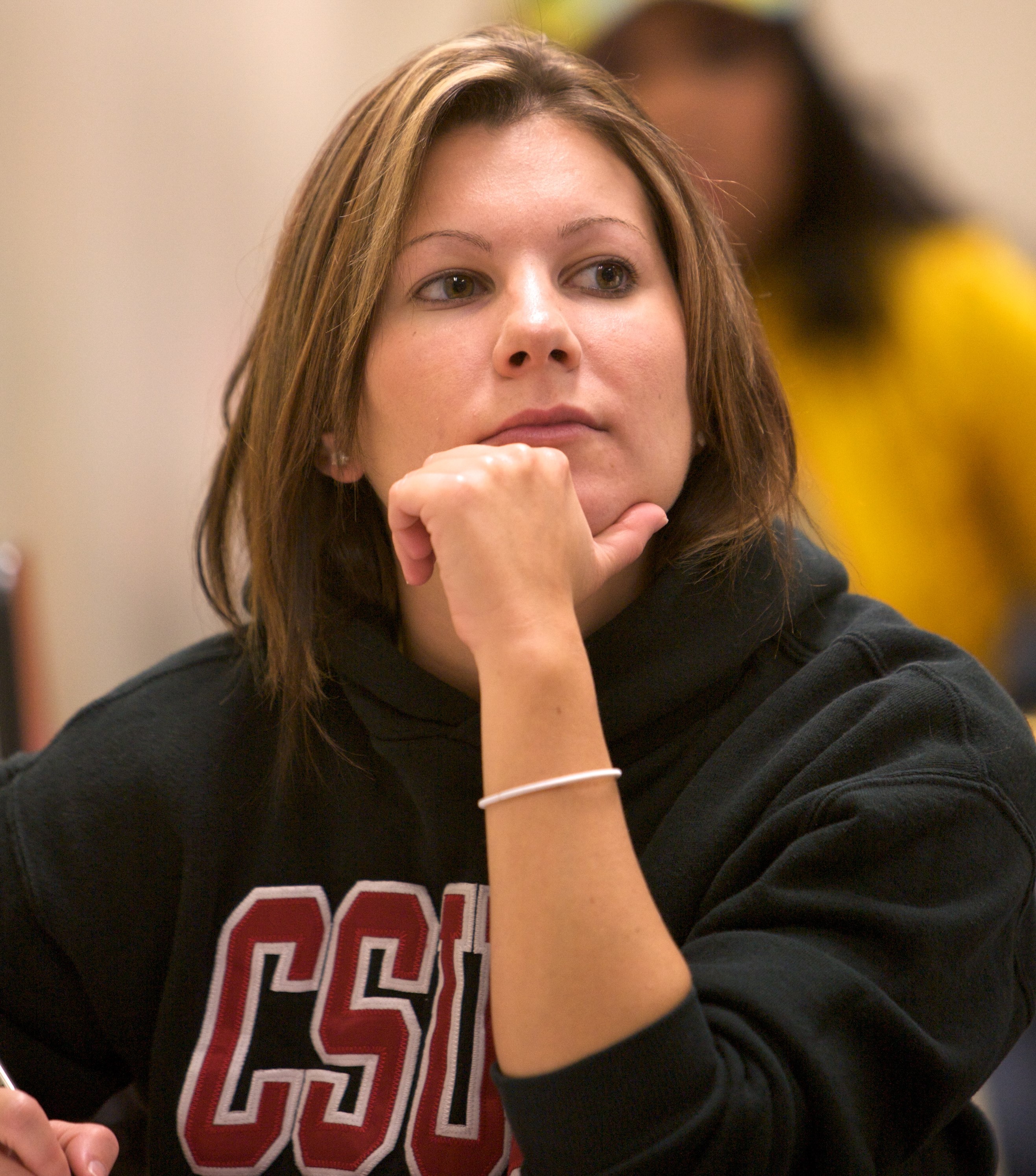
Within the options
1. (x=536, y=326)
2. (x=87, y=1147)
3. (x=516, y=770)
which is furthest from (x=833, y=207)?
(x=87, y=1147)

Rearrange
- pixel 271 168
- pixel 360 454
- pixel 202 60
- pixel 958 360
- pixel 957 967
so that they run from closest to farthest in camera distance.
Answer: pixel 957 967 → pixel 360 454 → pixel 958 360 → pixel 202 60 → pixel 271 168

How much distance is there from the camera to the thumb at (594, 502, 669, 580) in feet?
2.60

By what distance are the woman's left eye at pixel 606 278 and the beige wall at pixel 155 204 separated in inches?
42.0

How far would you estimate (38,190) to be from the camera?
1884 millimetres

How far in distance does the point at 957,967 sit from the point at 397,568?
0.51 meters

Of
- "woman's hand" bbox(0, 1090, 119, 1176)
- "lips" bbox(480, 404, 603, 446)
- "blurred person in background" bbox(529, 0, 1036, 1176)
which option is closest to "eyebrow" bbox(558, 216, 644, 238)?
"lips" bbox(480, 404, 603, 446)

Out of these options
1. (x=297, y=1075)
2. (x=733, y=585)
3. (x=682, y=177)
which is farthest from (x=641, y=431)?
(x=297, y=1075)

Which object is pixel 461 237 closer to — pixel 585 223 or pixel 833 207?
pixel 585 223

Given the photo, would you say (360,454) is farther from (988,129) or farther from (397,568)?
(988,129)

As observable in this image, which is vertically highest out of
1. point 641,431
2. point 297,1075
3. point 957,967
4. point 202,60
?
point 202,60

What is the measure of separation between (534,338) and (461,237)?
0.11 metres

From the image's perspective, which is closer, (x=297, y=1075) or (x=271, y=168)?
(x=297, y=1075)

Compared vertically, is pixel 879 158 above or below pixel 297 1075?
above

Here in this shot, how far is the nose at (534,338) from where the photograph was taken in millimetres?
807
